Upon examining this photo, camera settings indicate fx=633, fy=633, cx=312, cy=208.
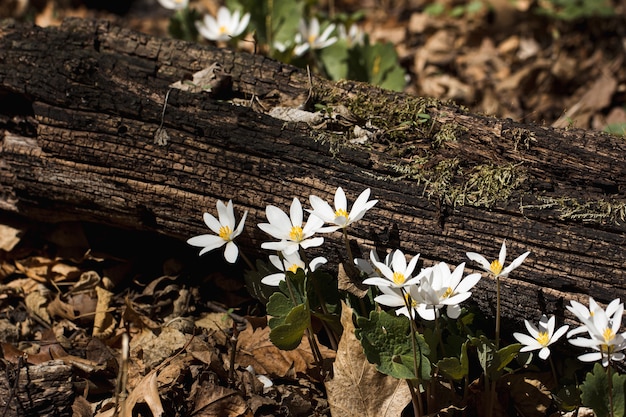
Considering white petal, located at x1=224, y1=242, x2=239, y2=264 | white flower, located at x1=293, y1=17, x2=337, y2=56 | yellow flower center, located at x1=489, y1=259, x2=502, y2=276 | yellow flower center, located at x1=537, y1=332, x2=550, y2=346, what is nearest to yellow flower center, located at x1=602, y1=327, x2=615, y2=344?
yellow flower center, located at x1=537, y1=332, x2=550, y2=346

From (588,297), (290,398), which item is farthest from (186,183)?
(588,297)

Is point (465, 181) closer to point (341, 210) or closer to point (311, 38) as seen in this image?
point (341, 210)

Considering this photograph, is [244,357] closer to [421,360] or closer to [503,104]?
[421,360]

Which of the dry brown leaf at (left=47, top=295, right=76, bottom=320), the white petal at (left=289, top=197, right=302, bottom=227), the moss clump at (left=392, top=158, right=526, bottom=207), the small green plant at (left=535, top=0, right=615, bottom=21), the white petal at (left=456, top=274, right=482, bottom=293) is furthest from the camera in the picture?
the small green plant at (left=535, top=0, right=615, bottom=21)

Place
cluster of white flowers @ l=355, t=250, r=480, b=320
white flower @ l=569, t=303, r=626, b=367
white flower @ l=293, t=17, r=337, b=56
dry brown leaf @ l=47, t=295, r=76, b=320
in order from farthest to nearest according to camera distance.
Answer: white flower @ l=293, t=17, r=337, b=56
dry brown leaf @ l=47, t=295, r=76, b=320
cluster of white flowers @ l=355, t=250, r=480, b=320
white flower @ l=569, t=303, r=626, b=367

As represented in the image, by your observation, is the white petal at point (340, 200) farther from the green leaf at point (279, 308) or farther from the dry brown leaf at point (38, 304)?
the dry brown leaf at point (38, 304)

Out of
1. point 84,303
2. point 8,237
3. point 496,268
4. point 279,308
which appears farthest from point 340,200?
point 8,237

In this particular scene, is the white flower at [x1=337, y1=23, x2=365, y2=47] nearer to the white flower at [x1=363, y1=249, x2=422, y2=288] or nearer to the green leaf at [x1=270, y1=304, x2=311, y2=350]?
the white flower at [x1=363, y1=249, x2=422, y2=288]
